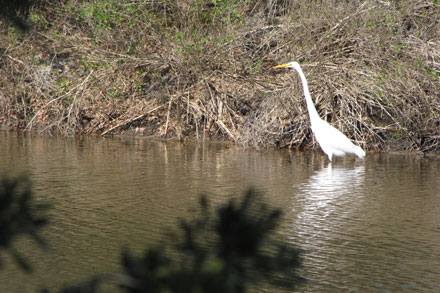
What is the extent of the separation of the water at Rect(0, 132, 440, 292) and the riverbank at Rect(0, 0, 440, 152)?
87 centimetres

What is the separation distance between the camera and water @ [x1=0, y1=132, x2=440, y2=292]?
14.0ft

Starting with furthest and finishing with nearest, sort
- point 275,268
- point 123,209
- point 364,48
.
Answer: point 364,48
point 123,209
point 275,268

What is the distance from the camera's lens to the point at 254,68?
1212cm

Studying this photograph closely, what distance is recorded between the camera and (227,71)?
1216cm

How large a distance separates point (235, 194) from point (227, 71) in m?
5.78

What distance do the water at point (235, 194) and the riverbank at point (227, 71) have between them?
875 millimetres

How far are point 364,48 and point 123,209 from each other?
6634 millimetres

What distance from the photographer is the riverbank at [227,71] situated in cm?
1067

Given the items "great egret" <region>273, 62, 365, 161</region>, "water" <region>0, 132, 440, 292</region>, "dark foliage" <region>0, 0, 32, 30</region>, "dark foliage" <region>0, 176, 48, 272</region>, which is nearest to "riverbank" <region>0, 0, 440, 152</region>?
"water" <region>0, 132, 440, 292</region>

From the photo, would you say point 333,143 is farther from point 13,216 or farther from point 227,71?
point 13,216

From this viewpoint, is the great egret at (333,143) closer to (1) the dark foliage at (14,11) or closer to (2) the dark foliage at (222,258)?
(1) the dark foliage at (14,11)

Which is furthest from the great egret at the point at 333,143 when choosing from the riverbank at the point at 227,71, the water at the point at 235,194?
the riverbank at the point at 227,71

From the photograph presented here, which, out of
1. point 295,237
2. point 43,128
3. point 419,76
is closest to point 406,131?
point 419,76

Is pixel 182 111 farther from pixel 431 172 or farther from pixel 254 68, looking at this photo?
pixel 431 172
